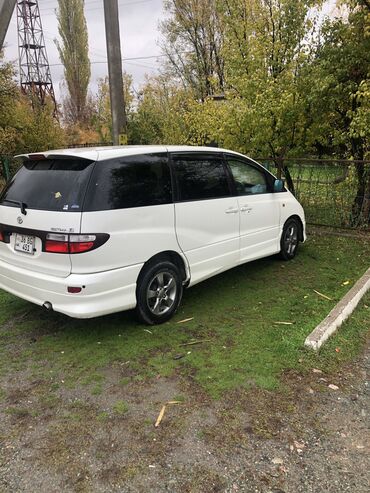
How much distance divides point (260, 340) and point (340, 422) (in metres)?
1.14

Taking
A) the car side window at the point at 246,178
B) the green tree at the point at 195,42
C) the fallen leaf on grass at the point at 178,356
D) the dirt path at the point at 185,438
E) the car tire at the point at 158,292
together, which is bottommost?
the dirt path at the point at 185,438

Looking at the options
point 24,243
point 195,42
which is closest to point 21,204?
point 24,243

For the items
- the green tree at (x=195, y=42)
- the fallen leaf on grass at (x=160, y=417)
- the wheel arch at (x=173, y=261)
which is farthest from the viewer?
the green tree at (x=195, y=42)

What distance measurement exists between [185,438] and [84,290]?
4.74ft

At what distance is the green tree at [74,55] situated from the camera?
3759cm

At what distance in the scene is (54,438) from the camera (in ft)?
8.53

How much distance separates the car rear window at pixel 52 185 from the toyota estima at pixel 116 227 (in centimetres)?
1

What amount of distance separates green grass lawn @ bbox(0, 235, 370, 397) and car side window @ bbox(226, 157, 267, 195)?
1.20 m

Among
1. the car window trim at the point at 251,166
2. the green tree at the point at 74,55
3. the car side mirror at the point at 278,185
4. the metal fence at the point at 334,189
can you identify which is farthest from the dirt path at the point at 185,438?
the green tree at the point at 74,55

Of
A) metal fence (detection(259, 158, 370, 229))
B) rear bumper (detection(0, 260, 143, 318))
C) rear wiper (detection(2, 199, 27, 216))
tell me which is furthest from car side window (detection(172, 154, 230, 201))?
metal fence (detection(259, 158, 370, 229))

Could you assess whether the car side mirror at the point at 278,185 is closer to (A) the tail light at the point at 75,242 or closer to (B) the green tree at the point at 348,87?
(B) the green tree at the point at 348,87

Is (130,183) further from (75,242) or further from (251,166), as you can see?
(251,166)

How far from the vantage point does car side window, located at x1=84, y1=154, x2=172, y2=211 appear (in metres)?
3.47

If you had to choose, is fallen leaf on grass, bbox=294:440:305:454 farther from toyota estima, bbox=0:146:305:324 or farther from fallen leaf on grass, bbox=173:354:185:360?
toyota estima, bbox=0:146:305:324
